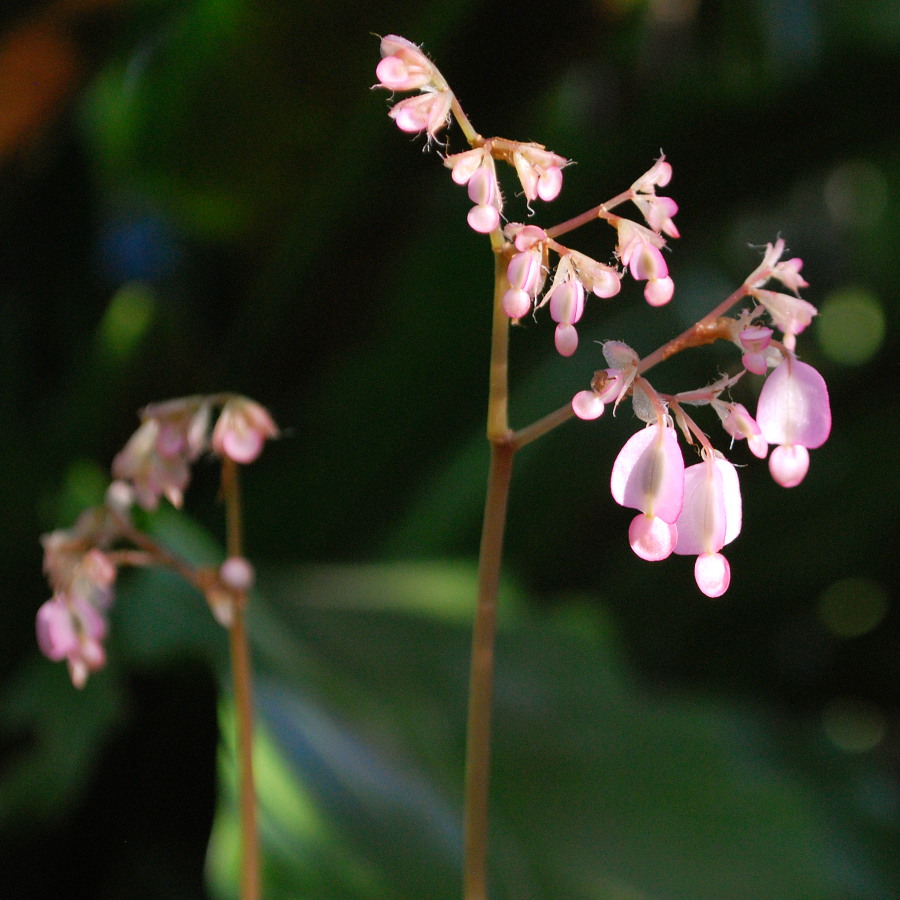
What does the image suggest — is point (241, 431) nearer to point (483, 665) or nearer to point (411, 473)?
point (483, 665)

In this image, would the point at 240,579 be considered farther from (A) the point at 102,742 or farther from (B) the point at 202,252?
(B) the point at 202,252

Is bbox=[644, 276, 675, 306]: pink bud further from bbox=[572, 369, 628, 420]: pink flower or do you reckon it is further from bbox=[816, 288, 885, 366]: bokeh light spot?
bbox=[816, 288, 885, 366]: bokeh light spot

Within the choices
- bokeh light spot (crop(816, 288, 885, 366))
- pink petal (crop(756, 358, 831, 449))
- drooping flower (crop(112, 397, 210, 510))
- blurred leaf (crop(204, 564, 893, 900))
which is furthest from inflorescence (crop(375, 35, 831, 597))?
bokeh light spot (crop(816, 288, 885, 366))

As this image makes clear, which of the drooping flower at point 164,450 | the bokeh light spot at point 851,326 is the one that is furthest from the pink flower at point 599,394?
the bokeh light spot at point 851,326

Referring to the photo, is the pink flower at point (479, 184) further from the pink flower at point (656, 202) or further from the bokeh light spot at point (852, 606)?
the bokeh light spot at point (852, 606)

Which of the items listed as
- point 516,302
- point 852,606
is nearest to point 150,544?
point 516,302

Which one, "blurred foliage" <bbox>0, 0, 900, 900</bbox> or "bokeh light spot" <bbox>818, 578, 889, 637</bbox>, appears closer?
"blurred foliage" <bbox>0, 0, 900, 900</bbox>

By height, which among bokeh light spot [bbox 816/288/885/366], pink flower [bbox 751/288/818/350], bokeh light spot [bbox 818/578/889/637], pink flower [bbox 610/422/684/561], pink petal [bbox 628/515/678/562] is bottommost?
pink petal [bbox 628/515/678/562]

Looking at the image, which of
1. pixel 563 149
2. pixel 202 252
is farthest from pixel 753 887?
pixel 202 252
